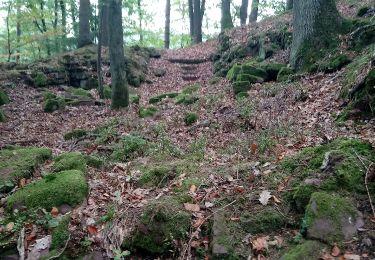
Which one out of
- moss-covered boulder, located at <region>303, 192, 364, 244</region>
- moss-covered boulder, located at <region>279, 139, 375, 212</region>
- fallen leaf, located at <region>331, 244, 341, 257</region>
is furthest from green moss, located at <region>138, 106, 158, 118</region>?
fallen leaf, located at <region>331, 244, 341, 257</region>

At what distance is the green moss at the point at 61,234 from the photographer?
3.48m

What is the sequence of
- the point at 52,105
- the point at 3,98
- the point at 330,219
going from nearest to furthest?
1. the point at 330,219
2. the point at 52,105
3. the point at 3,98

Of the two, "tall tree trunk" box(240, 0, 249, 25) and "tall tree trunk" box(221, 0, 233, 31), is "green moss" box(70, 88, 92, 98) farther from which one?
"tall tree trunk" box(240, 0, 249, 25)

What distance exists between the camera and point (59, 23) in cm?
2195

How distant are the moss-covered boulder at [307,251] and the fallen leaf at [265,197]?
0.76m

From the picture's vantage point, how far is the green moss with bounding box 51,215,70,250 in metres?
3.48

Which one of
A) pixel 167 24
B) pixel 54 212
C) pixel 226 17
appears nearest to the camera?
pixel 54 212

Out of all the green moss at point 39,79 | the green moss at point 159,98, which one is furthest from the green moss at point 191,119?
the green moss at point 39,79

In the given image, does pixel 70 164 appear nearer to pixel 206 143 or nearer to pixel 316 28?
pixel 206 143

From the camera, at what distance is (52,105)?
11.2m

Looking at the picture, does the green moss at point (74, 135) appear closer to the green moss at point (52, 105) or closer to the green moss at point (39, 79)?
the green moss at point (52, 105)

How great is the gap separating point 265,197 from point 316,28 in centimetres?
701

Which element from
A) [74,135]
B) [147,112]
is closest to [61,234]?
[74,135]

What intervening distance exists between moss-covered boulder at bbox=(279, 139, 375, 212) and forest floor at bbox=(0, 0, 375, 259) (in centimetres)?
19
